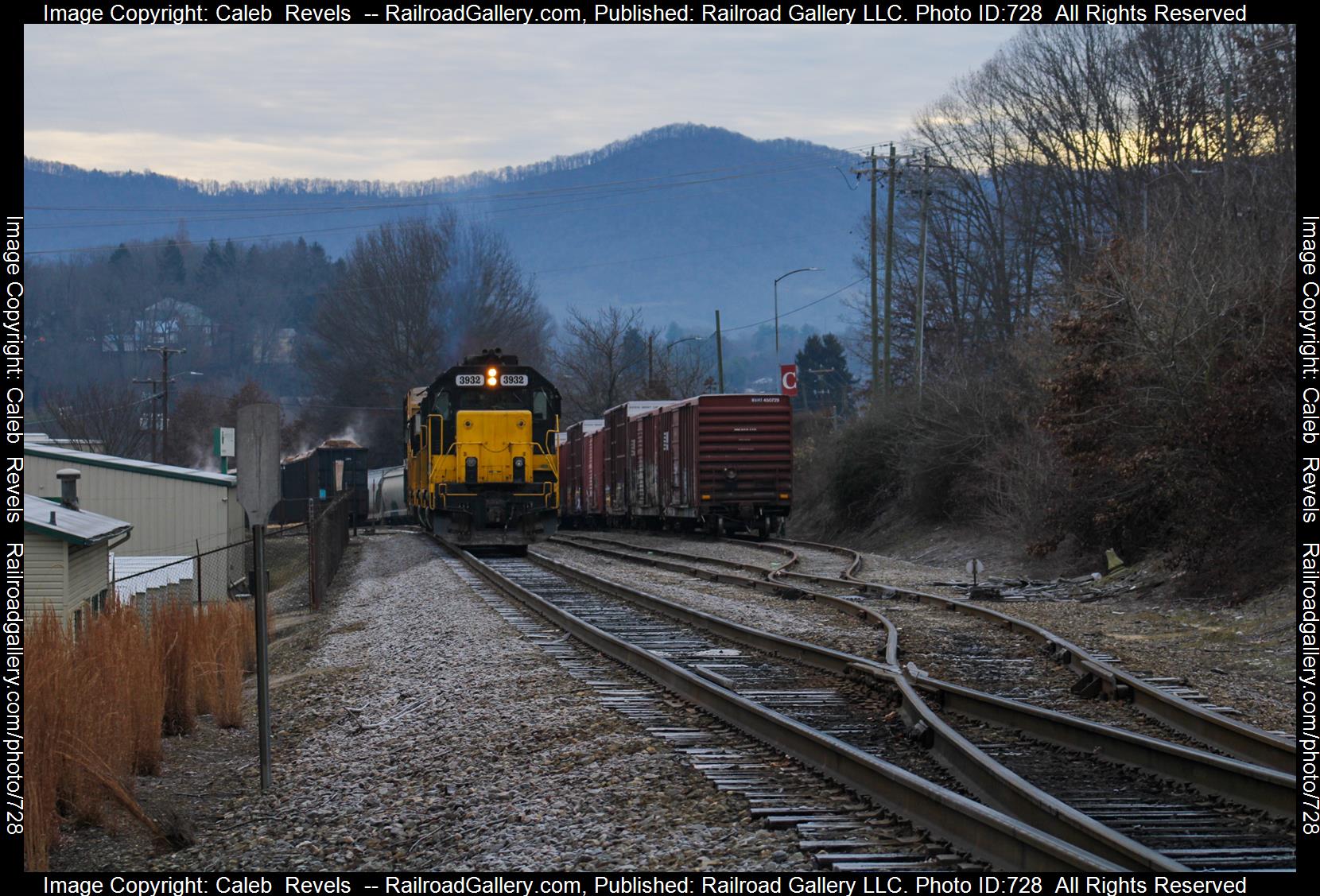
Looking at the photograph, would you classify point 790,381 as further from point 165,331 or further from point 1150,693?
point 165,331

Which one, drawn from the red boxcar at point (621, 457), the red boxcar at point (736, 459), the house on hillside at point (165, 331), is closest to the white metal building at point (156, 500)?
the red boxcar at point (621, 457)

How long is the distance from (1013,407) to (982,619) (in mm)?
17016

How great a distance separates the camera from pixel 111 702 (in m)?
8.83

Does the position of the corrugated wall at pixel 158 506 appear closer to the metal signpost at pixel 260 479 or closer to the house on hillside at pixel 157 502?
the house on hillside at pixel 157 502

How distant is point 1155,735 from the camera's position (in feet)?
28.0

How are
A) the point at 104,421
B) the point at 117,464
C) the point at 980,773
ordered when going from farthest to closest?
the point at 104,421 → the point at 117,464 → the point at 980,773

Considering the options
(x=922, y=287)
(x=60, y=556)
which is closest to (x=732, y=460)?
(x=922, y=287)

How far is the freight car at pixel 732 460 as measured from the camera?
33.2 metres

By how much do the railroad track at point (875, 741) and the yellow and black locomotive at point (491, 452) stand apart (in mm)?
11269

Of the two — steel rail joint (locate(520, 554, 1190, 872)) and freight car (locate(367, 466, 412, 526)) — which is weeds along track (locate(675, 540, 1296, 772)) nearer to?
steel rail joint (locate(520, 554, 1190, 872))

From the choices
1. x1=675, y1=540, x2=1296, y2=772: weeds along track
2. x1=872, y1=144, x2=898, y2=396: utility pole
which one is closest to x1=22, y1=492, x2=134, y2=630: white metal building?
x1=675, y1=540, x2=1296, y2=772: weeds along track

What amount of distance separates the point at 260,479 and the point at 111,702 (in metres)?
2.02

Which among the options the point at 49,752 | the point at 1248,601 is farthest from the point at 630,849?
the point at 1248,601

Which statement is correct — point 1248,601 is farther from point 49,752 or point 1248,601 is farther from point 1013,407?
point 1013,407
